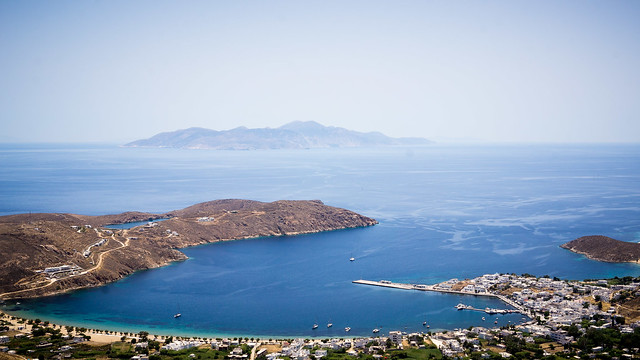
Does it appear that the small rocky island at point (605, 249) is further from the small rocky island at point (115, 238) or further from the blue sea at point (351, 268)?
the small rocky island at point (115, 238)

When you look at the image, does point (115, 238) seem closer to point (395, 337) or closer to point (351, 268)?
point (351, 268)

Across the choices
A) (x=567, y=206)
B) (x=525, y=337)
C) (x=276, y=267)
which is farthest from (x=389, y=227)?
(x=525, y=337)

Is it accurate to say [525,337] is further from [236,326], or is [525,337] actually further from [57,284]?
[57,284]

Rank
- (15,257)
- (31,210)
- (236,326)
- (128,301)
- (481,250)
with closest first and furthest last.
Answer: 1. (236,326)
2. (128,301)
3. (15,257)
4. (481,250)
5. (31,210)

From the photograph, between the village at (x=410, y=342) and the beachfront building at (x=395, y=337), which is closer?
the village at (x=410, y=342)

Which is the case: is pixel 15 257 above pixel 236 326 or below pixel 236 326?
above

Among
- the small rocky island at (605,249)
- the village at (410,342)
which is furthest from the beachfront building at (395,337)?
the small rocky island at (605,249)

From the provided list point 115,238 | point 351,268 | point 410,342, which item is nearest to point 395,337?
point 410,342
